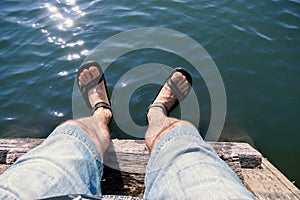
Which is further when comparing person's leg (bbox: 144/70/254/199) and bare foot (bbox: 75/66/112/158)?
bare foot (bbox: 75/66/112/158)

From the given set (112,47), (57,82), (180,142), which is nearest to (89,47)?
(112,47)

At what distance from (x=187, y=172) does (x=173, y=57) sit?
2387 millimetres

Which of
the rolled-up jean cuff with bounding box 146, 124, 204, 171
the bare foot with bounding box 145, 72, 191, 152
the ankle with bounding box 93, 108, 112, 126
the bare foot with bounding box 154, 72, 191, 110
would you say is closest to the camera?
the rolled-up jean cuff with bounding box 146, 124, 204, 171

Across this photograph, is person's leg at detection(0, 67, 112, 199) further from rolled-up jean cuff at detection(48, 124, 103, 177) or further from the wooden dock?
the wooden dock

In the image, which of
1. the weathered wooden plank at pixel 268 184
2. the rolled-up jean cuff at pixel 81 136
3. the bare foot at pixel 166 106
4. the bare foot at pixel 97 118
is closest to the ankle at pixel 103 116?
the bare foot at pixel 97 118

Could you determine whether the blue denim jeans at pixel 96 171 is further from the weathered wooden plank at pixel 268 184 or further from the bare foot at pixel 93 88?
the bare foot at pixel 93 88

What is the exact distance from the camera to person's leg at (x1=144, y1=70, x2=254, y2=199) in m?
1.28

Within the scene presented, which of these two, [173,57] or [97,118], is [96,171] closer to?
[97,118]

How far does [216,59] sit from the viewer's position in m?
3.66

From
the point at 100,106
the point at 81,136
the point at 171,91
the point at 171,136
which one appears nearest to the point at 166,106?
the point at 171,91

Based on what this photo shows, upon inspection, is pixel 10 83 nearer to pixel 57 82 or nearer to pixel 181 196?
pixel 57 82

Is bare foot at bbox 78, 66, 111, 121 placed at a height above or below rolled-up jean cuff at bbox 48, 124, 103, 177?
below

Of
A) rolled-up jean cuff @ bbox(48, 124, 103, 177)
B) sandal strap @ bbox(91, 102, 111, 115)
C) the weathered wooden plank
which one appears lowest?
sandal strap @ bbox(91, 102, 111, 115)

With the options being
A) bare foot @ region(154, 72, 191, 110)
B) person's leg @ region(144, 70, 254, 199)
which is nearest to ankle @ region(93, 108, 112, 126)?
bare foot @ region(154, 72, 191, 110)
